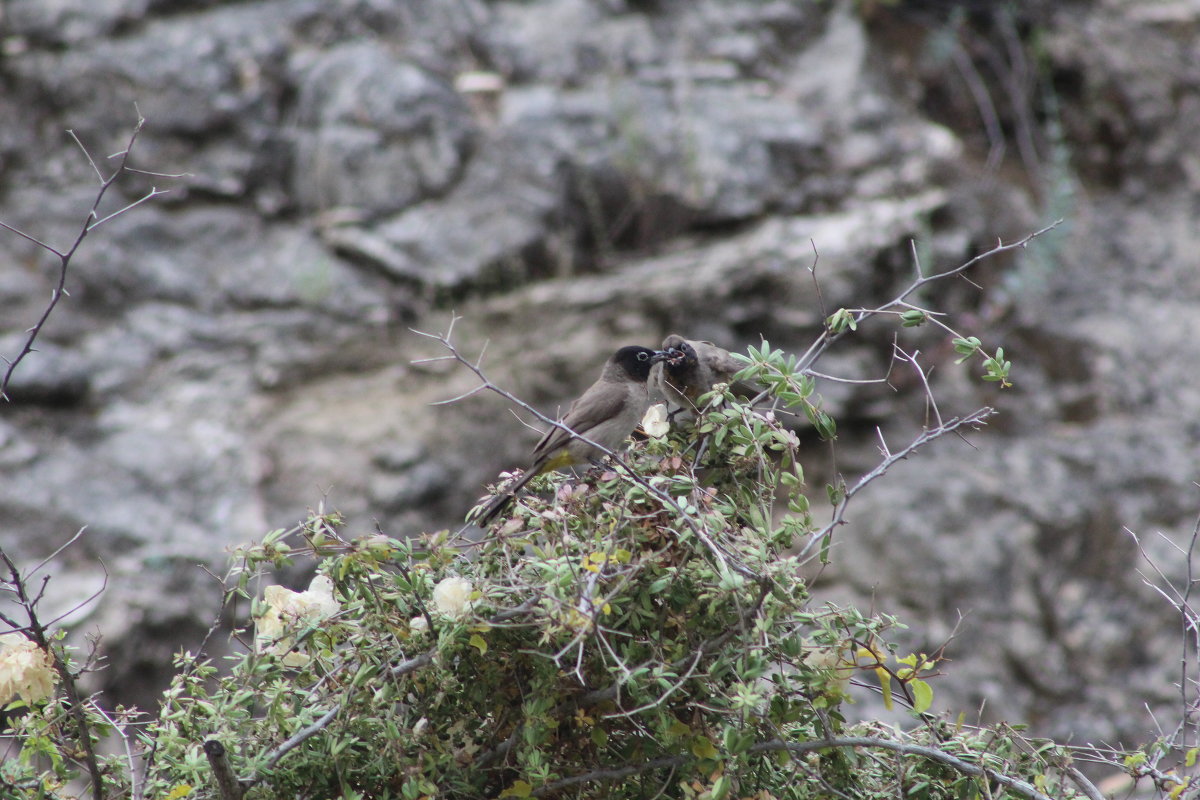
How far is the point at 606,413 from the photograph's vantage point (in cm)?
436

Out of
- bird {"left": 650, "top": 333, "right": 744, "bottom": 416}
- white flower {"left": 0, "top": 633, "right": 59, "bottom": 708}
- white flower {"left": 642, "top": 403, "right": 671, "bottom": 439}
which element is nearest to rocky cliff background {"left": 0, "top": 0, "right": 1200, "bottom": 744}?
bird {"left": 650, "top": 333, "right": 744, "bottom": 416}

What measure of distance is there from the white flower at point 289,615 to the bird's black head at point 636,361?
235 centimetres

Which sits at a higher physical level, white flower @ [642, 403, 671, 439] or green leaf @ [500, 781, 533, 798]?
white flower @ [642, 403, 671, 439]

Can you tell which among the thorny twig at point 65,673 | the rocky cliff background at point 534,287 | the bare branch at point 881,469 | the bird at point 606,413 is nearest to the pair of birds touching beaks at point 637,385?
the bird at point 606,413

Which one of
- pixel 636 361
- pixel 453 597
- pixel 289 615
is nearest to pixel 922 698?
pixel 453 597

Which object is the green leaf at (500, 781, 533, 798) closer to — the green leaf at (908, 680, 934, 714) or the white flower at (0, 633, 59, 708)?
the green leaf at (908, 680, 934, 714)

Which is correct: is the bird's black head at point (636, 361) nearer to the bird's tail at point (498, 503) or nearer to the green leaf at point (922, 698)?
the bird's tail at point (498, 503)

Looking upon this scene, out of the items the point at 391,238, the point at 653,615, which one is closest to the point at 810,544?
the point at 653,615

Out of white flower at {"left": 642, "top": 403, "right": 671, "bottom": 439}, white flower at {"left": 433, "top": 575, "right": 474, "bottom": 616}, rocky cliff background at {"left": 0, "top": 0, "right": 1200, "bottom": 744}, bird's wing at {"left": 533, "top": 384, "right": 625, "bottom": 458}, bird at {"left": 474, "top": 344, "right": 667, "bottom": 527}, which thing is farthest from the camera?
rocky cliff background at {"left": 0, "top": 0, "right": 1200, "bottom": 744}

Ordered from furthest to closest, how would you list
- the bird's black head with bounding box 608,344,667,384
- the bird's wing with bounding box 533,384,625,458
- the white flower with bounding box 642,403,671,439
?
the bird's black head with bounding box 608,344,667,384
the bird's wing with bounding box 533,384,625,458
the white flower with bounding box 642,403,671,439

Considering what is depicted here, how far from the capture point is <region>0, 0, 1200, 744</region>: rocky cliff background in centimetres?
710

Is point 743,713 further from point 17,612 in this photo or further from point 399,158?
point 399,158

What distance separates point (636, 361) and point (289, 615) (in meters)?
2.53

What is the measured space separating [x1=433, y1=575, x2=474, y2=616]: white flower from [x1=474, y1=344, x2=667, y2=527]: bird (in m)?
1.53
